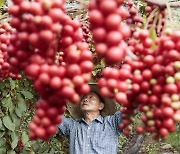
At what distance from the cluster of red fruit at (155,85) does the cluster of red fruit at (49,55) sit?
0.06 m

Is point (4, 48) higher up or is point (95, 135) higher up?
point (95, 135)

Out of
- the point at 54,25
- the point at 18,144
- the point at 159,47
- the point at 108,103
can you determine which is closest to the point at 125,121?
the point at 159,47

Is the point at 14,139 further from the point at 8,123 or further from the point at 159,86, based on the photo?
the point at 159,86

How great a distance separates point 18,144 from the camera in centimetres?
290

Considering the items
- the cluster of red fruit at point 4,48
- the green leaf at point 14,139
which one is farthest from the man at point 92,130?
the cluster of red fruit at point 4,48

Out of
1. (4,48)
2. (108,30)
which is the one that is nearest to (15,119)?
(4,48)

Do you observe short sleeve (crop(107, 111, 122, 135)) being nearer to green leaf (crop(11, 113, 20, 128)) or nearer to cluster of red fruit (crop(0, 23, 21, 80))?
green leaf (crop(11, 113, 20, 128))

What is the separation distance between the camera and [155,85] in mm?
816

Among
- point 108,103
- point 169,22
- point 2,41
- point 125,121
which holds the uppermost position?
point 108,103

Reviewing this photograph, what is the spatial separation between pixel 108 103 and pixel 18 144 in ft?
3.03

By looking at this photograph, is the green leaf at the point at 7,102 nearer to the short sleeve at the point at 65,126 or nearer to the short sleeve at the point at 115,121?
the short sleeve at the point at 65,126

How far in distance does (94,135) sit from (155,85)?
251cm

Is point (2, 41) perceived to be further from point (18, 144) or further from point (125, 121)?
point (18, 144)

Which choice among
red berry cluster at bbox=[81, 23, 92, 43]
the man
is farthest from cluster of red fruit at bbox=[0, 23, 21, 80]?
the man
